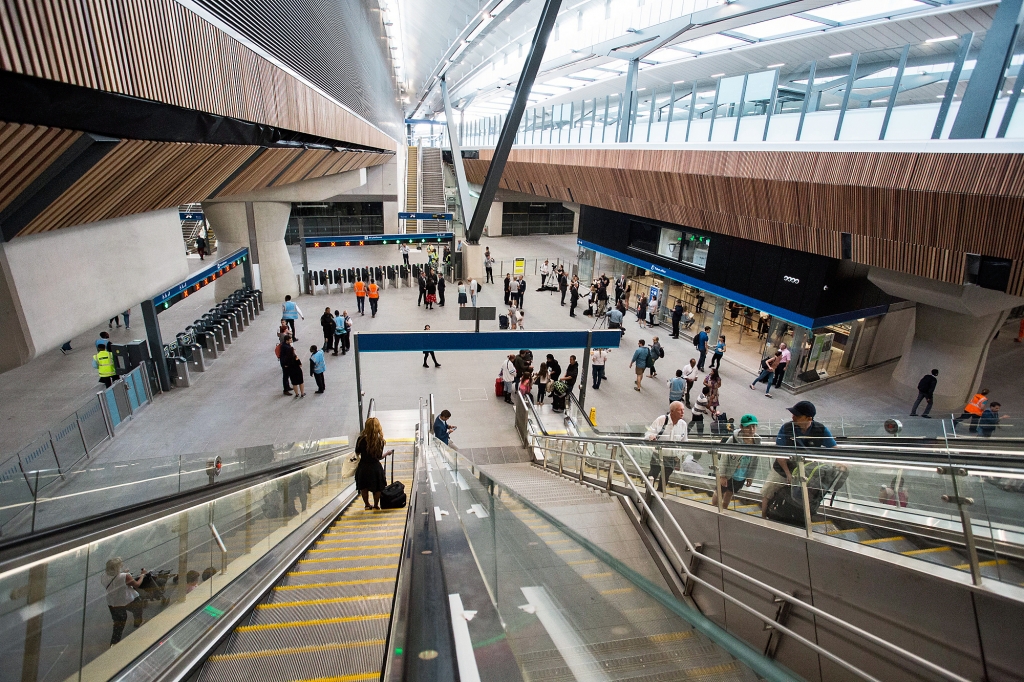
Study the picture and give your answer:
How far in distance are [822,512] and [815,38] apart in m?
14.0

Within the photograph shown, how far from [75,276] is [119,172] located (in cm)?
140

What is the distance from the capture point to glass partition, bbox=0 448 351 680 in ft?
6.60

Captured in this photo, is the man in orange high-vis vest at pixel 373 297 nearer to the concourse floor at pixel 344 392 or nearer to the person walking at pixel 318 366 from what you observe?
the concourse floor at pixel 344 392

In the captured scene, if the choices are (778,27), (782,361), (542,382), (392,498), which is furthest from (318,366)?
(778,27)

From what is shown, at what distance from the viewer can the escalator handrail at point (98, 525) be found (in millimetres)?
2361

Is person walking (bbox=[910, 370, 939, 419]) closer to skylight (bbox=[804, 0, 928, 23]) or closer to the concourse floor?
the concourse floor

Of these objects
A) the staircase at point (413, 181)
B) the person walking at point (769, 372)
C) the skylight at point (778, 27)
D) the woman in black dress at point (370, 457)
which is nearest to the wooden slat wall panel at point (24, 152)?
the woman in black dress at point (370, 457)

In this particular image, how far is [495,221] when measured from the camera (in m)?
37.0

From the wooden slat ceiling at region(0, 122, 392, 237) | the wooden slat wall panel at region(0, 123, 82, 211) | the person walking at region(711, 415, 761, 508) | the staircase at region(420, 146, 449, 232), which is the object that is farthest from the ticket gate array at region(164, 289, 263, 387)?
the staircase at region(420, 146, 449, 232)

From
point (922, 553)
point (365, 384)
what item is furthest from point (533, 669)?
point (365, 384)

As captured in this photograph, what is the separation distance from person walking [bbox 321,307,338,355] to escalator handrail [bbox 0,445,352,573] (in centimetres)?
877

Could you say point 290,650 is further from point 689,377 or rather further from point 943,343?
point 943,343

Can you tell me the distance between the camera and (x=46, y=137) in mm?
3607

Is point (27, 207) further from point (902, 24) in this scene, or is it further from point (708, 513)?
point (902, 24)
